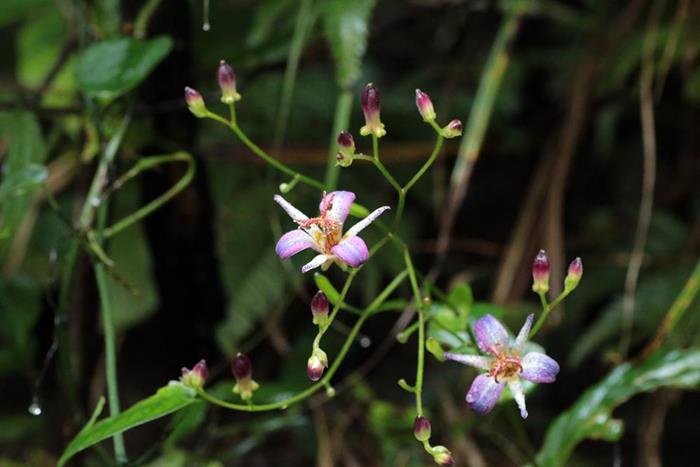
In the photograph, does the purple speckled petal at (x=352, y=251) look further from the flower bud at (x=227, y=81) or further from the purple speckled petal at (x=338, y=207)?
the flower bud at (x=227, y=81)

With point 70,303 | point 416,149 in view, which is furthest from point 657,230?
point 70,303

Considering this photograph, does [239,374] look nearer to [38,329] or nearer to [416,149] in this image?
[38,329]

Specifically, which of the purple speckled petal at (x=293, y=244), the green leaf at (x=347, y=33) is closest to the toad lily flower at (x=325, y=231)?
the purple speckled petal at (x=293, y=244)

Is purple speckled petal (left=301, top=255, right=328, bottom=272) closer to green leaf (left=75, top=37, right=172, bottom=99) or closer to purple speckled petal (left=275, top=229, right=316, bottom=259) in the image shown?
purple speckled petal (left=275, top=229, right=316, bottom=259)

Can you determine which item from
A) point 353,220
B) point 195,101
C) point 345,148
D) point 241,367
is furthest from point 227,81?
point 353,220

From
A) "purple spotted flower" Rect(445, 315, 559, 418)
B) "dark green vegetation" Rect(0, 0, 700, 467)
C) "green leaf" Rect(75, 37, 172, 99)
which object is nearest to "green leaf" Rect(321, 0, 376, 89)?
"dark green vegetation" Rect(0, 0, 700, 467)
